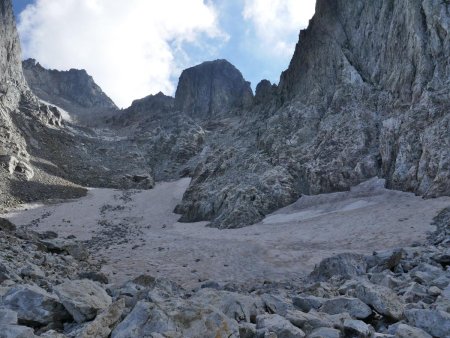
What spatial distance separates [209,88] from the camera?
13462cm

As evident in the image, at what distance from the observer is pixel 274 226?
28125 millimetres

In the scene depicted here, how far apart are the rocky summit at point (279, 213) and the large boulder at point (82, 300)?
0.03 metres

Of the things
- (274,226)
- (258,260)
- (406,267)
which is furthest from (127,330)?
(274,226)

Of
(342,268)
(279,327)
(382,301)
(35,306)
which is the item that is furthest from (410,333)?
(342,268)

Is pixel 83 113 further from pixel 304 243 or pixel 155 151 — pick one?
pixel 304 243

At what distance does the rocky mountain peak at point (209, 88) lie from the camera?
131 metres

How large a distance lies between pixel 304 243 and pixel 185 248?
6.78 metres

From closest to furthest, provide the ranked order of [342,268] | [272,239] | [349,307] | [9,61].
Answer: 1. [349,307]
2. [342,268]
3. [272,239]
4. [9,61]

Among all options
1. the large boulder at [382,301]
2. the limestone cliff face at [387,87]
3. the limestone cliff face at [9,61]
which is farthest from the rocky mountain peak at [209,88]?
the large boulder at [382,301]

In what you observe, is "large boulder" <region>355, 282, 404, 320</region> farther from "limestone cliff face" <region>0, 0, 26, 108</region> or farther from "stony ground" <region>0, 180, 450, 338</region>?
"limestone cliff face" <region>0, 0, 26, 108</region>

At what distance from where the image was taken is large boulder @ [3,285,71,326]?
636cm

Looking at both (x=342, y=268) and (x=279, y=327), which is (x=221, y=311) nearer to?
(x=279, y=327)

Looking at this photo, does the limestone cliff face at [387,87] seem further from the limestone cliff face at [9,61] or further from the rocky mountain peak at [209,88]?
the rocky mountain peak at [209,88]

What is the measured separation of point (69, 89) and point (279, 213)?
499 ft
